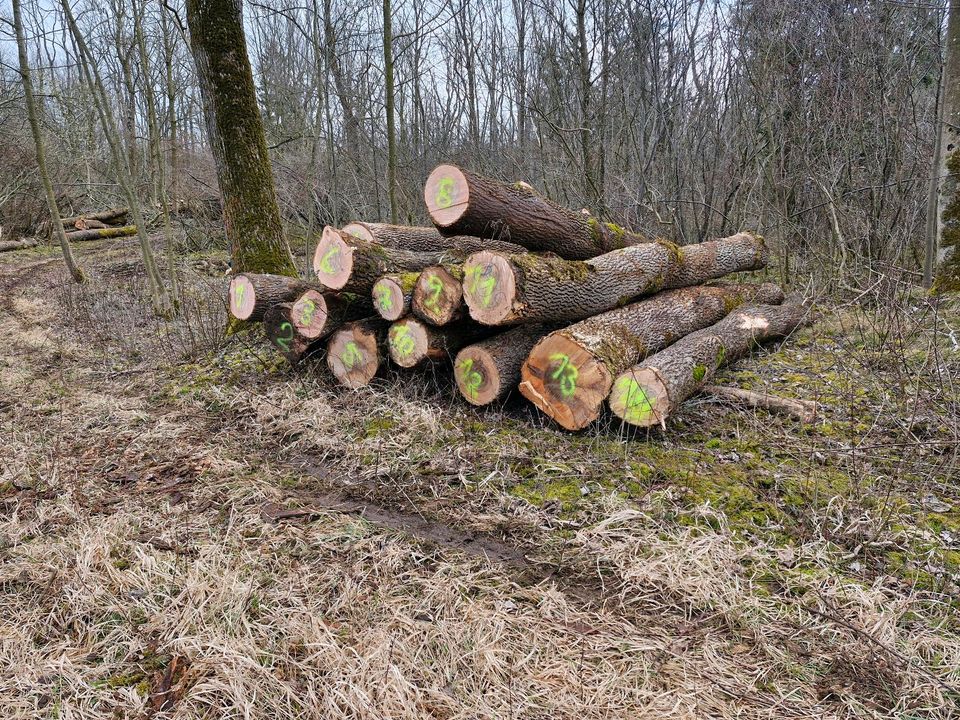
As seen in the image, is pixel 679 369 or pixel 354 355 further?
pixel 354 355

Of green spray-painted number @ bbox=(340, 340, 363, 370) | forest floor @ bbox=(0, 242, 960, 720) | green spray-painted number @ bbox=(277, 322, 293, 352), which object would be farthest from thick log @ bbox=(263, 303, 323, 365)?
forest floor @ bbox=(0, 242, 960, 720)

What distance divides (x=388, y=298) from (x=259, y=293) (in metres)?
1.42

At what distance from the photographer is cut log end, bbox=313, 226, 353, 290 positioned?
4449 mm

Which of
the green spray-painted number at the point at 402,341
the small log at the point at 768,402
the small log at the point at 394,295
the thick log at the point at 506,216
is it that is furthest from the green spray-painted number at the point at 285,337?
the small log at the point at 768,402

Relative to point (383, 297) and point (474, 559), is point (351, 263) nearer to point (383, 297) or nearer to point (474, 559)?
point (383, 297)

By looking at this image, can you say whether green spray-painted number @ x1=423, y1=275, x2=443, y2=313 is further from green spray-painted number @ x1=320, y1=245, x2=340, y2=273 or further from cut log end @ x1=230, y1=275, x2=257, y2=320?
cut log end @ x1=230, y1=275, x2=257, y2=320

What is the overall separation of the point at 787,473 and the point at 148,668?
3.32 meters

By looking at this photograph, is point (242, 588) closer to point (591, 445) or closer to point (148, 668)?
point (148, 668)

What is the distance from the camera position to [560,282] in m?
4.20

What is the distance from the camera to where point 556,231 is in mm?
5188

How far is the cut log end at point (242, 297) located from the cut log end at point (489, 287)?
2192 mm

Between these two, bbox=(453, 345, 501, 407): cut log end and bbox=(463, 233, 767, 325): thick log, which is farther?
bbox=(453, 345, 501, 407): cut log end

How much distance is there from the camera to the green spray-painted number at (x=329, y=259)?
14.8 ft

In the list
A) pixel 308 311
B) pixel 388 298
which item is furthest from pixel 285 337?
pixel 388 298
